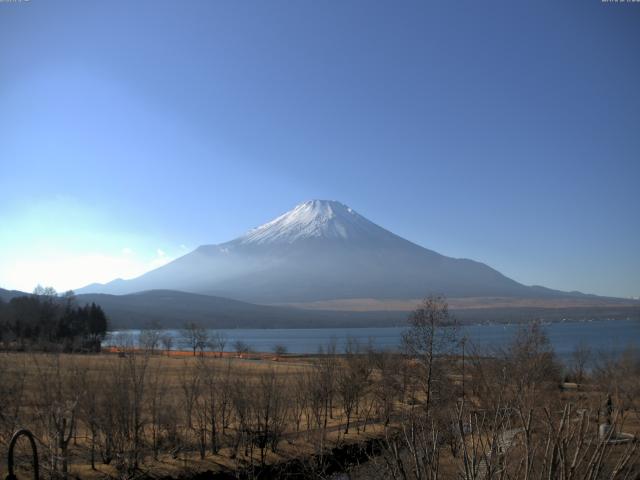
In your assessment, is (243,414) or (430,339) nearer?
(243,414)

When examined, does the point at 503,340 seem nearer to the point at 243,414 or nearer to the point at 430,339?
the point at 430,339

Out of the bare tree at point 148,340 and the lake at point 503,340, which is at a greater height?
the bare tree at point 148,340

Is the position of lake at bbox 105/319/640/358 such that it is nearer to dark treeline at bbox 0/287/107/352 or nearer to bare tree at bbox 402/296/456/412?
bare tree at bbox 402/296/456/412

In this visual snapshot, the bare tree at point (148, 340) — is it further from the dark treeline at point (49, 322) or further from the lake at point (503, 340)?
the dark treeline at point (49, 322)

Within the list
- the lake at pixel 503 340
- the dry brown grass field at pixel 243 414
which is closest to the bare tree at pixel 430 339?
the dry brown grass field at pixel 243 414

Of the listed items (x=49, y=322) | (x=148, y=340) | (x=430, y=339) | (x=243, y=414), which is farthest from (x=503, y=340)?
(x=49, y=322)

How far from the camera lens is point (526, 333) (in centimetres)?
2866

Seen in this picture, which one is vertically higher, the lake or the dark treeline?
the dark treeline

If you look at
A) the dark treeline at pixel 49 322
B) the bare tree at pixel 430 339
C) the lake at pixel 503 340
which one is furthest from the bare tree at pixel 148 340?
the dark treeline at pixel 49 322

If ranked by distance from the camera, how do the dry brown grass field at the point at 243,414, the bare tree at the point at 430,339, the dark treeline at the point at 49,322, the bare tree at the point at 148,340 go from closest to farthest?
the dry brown grass field at the point at 243,414, the bare tree at the point at 148,340, the bare tree at the point at 430,339, the dark treeline at the point at 49,322

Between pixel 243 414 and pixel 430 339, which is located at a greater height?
pixel 430 339

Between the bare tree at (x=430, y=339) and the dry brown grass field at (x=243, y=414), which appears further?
the bare tree at (x=430, y=339)

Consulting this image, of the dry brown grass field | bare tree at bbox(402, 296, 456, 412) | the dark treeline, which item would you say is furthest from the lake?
the dark treeline

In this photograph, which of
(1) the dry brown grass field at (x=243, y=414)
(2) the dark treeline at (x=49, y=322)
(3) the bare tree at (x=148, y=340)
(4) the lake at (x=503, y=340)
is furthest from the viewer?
(2) the dark treeline at (x=49, y=322)
